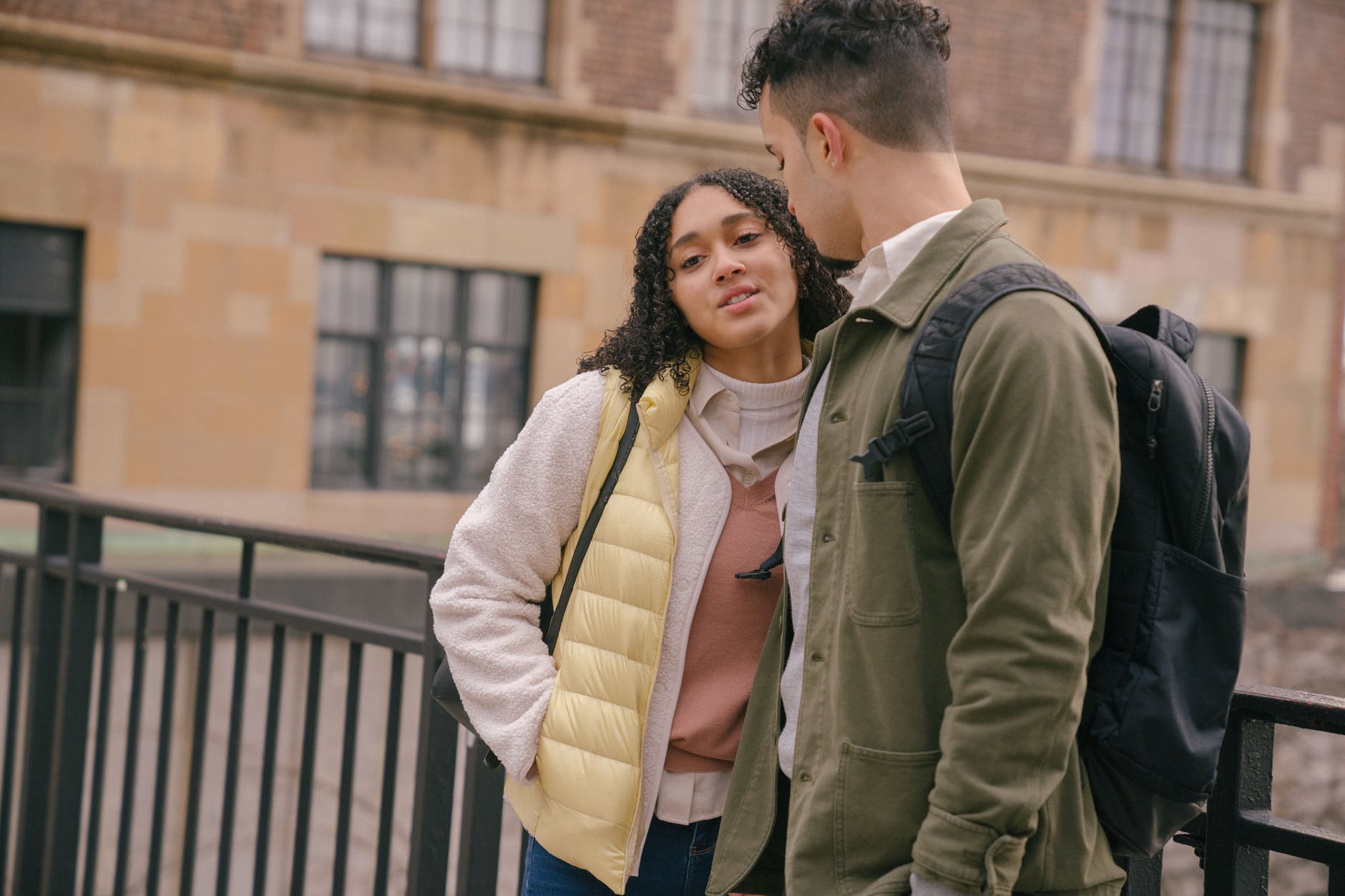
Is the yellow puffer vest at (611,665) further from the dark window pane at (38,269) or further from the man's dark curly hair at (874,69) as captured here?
the dark window pane at (38,269)

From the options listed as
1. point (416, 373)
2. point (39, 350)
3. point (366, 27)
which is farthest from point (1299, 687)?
point (39, 350)

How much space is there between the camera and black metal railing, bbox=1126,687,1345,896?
6.58ft

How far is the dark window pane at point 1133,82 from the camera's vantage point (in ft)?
50.1

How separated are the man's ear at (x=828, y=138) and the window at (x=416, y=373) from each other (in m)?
10.5

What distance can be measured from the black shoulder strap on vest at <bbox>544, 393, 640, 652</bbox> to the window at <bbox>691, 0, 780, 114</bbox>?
11.5 metres

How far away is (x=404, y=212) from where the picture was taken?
1170cm

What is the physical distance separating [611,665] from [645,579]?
6.3 inches

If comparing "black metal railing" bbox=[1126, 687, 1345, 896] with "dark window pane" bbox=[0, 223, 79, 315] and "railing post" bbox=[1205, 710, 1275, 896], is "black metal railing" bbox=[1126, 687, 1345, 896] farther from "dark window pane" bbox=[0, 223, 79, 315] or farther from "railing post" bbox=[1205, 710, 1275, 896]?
"dark window pane" bbox=[0, 223, 79, 315]

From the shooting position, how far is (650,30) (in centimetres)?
1277

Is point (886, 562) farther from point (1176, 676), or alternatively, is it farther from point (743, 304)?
point (743, 304)

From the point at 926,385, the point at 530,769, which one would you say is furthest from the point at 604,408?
the point at 926,385

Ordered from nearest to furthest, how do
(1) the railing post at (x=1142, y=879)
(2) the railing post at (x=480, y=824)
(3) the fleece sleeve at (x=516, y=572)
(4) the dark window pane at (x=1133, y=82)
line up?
(1) the railing post at (x=1142, y=879) < (3) the fleece sleeve at (x=516, y=572) < (2) the railing post at (x=480, y=824) < (4) the dark window pane at (x=1133, y=82)

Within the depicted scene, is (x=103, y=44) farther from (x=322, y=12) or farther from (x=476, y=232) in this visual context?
(x=476, y=232)

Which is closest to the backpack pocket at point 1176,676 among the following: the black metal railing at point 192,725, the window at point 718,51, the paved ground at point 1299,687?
the black metal railing at point 192,725
